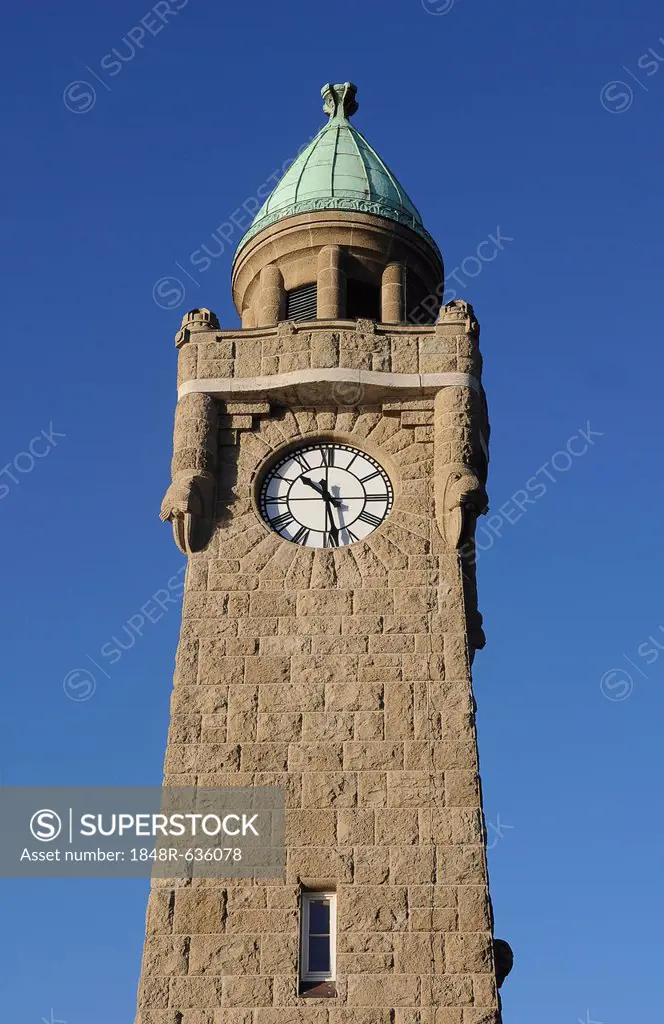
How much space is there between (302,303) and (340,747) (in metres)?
9.48

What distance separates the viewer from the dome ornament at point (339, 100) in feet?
108

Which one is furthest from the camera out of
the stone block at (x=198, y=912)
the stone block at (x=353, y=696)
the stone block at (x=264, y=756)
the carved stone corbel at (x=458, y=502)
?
the carved stone corbel at (x=458, y=502)

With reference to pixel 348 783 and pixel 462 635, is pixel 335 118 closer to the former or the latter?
pixel 462 635

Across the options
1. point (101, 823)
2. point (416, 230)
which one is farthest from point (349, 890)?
point (416, 230)

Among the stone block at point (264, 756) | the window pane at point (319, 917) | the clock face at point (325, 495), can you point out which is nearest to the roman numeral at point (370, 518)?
the clock face at point (325, 495)

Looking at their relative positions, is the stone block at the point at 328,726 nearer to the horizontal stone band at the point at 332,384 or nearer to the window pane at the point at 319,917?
the window pane at the point at 319,917

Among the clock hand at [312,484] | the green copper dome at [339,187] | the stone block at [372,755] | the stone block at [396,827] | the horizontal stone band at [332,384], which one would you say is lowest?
the stone block at [396,827]

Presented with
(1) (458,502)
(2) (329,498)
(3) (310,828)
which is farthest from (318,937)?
(2) (329,498)

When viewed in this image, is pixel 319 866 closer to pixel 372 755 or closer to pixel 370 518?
pixel 372 755

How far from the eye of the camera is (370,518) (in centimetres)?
2511

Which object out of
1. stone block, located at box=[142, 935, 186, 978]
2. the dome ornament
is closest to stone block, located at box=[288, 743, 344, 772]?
stone block, located at box=[142, 935, 186, 978]

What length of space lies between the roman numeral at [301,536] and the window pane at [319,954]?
20.4ft

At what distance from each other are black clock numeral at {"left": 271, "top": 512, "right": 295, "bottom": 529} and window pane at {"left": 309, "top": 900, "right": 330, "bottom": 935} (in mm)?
6096

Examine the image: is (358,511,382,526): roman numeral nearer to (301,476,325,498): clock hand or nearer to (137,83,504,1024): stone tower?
(137,83,504,1024): stone tower
